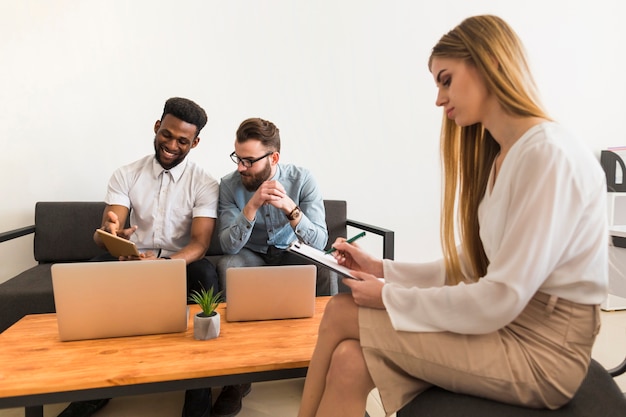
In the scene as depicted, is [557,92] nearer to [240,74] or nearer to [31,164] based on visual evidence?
[240,74]

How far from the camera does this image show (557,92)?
3420mm

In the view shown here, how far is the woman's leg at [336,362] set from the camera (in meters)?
1.06

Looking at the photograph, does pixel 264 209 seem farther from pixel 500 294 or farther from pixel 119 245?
pixel 500 294

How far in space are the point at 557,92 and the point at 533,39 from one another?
16.4 inches

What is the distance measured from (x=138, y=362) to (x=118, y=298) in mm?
239

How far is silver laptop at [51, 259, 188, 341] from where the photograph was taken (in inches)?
52.5

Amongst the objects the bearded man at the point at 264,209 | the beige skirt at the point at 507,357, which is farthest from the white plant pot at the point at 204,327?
the bearded man at the point at 264,209

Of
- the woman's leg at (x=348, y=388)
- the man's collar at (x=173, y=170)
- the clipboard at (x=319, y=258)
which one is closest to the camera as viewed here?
the woman's leg at (x=348, y=388)

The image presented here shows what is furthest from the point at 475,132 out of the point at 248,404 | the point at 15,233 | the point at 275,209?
the point at 15,233

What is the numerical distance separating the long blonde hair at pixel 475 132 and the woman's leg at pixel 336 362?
0.34 m

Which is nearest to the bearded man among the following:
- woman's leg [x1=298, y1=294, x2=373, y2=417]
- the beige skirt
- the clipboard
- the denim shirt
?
the denim shirt

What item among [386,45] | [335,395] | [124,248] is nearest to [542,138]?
[335,395]

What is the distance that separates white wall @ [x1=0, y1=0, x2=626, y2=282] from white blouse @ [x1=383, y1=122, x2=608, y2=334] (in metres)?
2.04

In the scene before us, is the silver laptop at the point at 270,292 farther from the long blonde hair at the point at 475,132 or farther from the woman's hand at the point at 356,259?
the long blonde hair at the point at 475,132
